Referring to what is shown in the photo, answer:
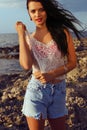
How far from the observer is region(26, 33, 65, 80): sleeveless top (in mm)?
4035

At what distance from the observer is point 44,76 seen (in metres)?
3.92

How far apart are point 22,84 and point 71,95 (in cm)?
147

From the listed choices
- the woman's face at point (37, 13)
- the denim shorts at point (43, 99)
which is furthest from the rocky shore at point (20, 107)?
the woman's face at point (37, 13)

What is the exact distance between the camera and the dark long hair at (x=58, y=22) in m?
4.09

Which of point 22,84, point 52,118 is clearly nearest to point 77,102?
point 22,84

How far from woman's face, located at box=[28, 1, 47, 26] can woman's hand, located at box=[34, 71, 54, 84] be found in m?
0.52

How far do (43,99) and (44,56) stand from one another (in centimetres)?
42

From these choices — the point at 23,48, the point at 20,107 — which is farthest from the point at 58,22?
the point at 20,107

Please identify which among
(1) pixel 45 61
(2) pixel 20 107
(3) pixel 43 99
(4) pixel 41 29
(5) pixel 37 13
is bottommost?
(2) pixel 20 107

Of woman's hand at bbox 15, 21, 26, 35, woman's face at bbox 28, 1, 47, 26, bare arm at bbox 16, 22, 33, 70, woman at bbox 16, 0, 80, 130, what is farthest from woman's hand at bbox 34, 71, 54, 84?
woman's face at bbox 28, 1, 47, 26

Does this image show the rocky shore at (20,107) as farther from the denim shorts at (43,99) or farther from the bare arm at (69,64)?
the bare arm at (69,64)

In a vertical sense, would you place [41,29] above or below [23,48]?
above

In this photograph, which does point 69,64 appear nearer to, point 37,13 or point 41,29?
point 41,29

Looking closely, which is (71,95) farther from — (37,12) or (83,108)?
(37,12)
